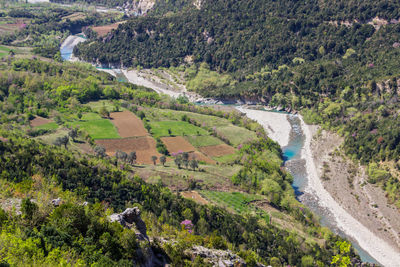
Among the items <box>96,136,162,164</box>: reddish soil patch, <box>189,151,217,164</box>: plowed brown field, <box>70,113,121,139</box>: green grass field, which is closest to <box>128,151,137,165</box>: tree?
<box>96,136,162,164</box>: reddish soil patch

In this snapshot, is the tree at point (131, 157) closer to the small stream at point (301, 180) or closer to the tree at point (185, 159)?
the tree at point (185, 159)

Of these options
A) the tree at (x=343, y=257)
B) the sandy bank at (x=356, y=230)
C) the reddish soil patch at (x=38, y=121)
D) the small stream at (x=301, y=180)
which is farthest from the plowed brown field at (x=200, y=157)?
the tree at (x=343, y=257)

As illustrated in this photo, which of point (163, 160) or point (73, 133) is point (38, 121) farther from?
point (163, 160)

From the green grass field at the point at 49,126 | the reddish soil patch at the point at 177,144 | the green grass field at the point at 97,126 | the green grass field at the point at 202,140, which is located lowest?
the green grass field at the point at 49,126

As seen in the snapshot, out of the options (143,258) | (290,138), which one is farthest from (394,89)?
(143,258)

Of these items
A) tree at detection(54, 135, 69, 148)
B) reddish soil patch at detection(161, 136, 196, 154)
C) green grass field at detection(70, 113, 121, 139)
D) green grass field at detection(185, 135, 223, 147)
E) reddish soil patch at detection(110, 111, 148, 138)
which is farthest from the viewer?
reddish soil patch at detection(110, 111, 148, 138)

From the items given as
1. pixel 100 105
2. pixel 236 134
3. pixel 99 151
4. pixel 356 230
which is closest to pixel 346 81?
pixel 236 134

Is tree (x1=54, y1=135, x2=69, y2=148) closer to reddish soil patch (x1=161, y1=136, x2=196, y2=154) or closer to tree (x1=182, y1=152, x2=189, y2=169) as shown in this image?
reddish soil patch (x1=161, y1=136, x2=196, y2=154)
